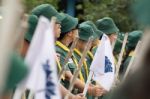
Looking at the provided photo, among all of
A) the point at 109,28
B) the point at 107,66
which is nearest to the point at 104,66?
the point at 107,66

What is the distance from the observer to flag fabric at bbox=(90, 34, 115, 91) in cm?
740

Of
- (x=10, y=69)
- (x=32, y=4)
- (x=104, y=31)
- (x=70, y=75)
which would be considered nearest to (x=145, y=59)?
(x=10, y=69)

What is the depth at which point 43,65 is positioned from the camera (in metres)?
4.38

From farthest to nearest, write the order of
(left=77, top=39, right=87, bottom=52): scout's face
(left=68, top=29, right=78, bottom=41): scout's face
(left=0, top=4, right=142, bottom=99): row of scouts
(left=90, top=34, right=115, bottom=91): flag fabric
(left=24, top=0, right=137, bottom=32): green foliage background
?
(left=24, top=0, right=137, bottom=32): green foliage background
(left=77, top=39, right=87, bottom=52): scout's face
(left=68, top=29, right=78, bottom=41): scout's face
(left=90, top=34, right=115, bottom=91): flag fabric
(left=0, top=4, right=142, bottom=99): row of scouts

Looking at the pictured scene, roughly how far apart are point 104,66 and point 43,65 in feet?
10.2

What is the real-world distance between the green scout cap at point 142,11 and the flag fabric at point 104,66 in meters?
4.57

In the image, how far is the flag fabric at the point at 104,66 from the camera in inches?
291

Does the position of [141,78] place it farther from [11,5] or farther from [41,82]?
[41,82]

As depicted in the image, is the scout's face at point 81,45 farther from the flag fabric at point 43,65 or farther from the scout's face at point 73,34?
the flag fabric at point 43,65

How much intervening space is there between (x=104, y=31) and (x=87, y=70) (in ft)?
4.56

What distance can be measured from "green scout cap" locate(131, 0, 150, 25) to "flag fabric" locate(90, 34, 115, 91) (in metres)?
4.57

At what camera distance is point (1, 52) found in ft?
9.56

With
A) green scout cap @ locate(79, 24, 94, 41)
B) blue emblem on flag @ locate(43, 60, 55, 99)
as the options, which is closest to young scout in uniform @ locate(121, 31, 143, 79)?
green scout cap @ locate(79, 24, 94, 41)

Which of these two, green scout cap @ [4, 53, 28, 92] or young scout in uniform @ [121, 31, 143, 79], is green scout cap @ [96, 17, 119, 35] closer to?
young scout in uniform @ [121, 31, 143, 79]
